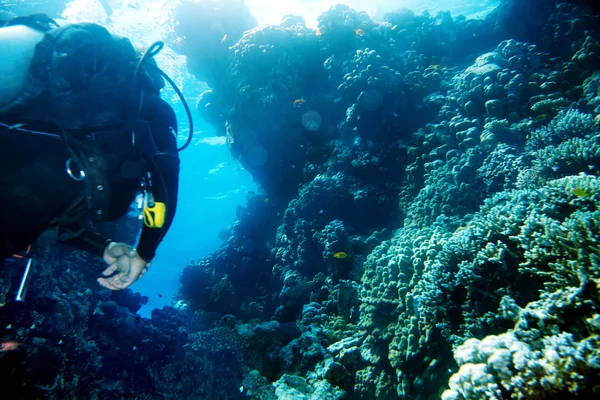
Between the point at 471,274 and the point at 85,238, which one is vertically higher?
the point at 85,238

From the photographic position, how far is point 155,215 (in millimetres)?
2471

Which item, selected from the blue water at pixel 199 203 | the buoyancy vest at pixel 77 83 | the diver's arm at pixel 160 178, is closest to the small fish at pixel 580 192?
the diver's arm at pixel 160 178

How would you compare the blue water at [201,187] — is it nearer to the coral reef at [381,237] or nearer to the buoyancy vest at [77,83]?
the coral reef at [381,237]

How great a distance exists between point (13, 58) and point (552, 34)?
42.2 feet

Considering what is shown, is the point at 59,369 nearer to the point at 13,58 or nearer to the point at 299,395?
the point at 299,395

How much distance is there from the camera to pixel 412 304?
16.0 feet

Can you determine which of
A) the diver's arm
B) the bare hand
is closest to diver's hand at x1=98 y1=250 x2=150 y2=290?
the bare hand

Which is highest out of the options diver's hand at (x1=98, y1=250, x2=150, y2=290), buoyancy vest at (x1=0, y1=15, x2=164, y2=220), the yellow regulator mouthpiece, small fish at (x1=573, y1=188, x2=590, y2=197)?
buoyancy vest at (x1=0, y1=15, x2=164, y2=220)

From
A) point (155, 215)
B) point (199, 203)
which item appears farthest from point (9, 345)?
point (199, 203)

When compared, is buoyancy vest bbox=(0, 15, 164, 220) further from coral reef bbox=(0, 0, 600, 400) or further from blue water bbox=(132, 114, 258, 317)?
blue water bbox=(132, 114, 258, 317)

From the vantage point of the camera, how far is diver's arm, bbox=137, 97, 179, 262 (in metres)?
2.50

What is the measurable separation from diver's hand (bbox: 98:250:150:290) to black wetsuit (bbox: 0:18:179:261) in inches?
4.8

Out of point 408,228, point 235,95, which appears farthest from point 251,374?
point 235,95

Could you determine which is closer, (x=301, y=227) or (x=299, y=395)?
(x=299, y=395)
